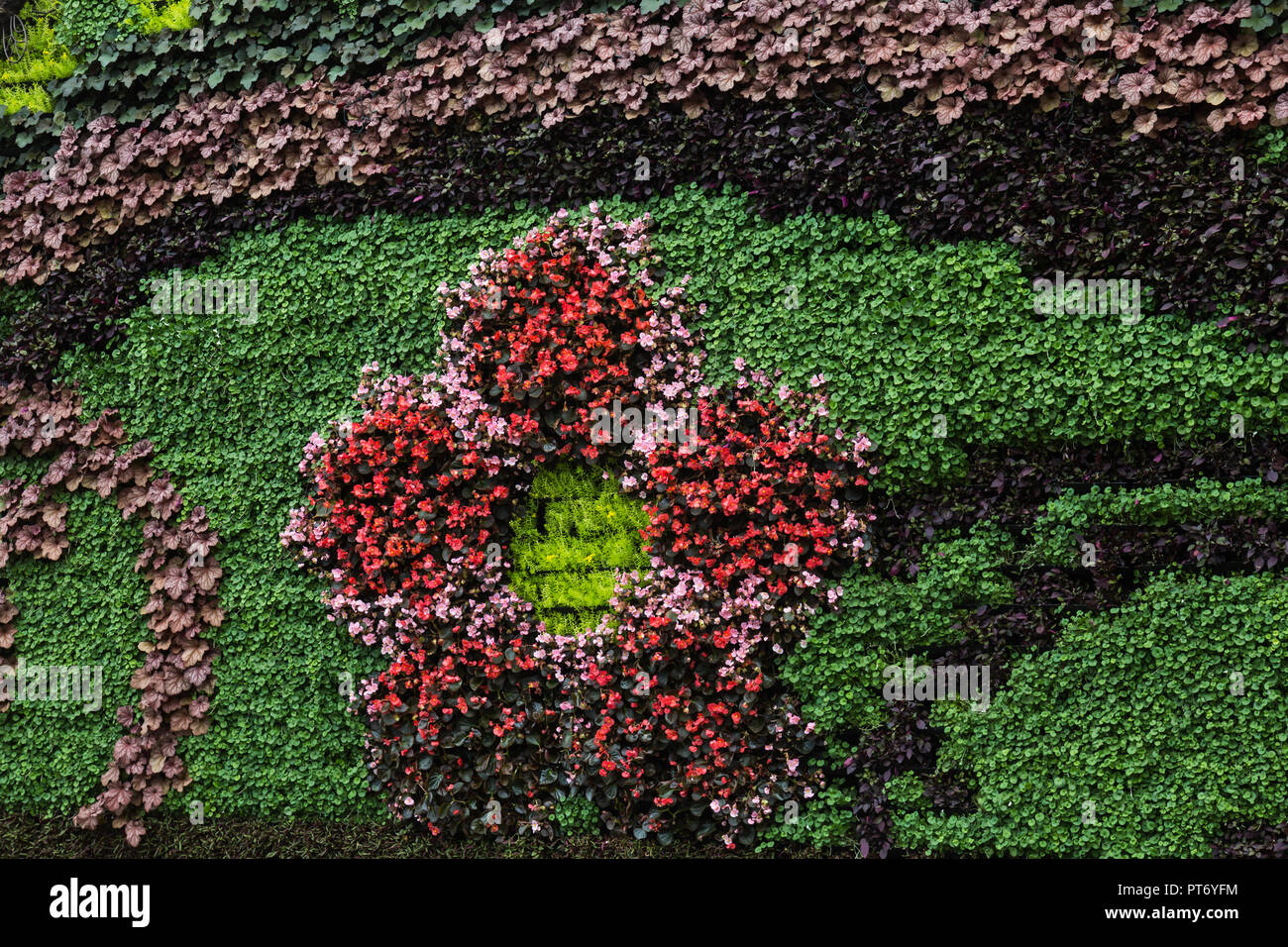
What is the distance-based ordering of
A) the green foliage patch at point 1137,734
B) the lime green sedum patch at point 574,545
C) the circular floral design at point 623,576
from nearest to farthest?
1. the green foliage patch at point 1137,734
2. the circular floral design at point 623,576
3. the lime green sedum patch at point 574,545

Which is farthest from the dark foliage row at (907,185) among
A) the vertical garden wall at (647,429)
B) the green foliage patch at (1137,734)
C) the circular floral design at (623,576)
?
the green foliage patch at (1137,734)

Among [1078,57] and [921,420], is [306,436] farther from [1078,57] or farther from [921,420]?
[1078,57]

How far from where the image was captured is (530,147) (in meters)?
5.61

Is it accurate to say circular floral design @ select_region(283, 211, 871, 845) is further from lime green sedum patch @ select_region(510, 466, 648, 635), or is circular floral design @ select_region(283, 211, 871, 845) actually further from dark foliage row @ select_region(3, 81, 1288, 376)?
dark foliage row @ select_region(3, 81, 1288, 376)

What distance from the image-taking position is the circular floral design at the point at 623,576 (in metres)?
5.11

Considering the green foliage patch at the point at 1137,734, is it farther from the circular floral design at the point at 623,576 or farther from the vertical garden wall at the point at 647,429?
the circular floral design at the point at 623,576

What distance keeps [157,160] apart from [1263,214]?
613cm

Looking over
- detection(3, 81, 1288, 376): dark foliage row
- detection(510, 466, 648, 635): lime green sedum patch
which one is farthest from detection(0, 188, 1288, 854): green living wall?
detection(510, 466, 648, 635): lime green sedum patch

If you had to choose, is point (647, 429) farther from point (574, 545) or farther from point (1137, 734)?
point (1137, 734)

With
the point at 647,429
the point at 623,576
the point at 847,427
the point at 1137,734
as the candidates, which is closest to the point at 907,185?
the point at 847,427

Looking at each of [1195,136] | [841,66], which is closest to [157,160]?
[841,66]

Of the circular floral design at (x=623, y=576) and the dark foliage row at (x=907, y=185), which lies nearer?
the dark foliage row at (x=907, y=185)

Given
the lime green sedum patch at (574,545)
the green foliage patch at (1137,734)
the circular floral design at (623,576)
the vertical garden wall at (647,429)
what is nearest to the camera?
the green foliage patch at (1137,734)

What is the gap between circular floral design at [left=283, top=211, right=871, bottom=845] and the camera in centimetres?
511
